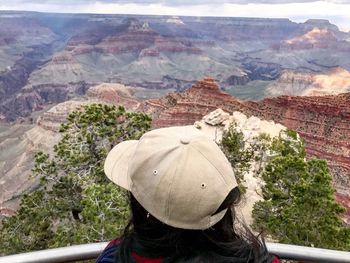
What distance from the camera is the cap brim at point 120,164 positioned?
2.46 m

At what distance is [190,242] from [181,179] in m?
0.33

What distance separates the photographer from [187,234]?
2271 millimetres

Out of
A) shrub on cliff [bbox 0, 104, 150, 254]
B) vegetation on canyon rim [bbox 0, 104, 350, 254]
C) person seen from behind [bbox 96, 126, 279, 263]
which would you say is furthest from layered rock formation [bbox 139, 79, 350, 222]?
person seen from behind [bbox 96, 126, 279, 263]

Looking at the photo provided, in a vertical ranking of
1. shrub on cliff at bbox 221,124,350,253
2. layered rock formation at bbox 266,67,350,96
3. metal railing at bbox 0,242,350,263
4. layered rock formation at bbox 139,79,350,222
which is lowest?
layered rock formation at bbox 266,67,350,96

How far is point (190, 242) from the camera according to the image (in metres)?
2.27

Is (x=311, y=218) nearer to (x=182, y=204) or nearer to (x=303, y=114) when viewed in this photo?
(x=182, y=204)

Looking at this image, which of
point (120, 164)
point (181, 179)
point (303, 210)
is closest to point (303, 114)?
point (303, 210)

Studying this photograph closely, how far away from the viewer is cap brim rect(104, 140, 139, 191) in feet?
8.05

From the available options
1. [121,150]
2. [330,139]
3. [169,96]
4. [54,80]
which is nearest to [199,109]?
[169,96]

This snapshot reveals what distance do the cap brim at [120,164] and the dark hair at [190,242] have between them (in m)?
0.13

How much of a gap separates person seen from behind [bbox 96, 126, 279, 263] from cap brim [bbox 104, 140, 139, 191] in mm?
53

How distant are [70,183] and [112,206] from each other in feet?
9.97

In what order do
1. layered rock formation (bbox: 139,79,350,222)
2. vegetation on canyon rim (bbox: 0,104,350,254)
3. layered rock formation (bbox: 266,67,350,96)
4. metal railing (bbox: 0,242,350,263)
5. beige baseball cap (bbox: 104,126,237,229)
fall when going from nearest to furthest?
beige baseball cap (bbox: 104,126,237,229)
metal railing (bbox: 0,242,350,263)
vegetation on canyon rim (bbox: 0,104,350,254)
layered rock formation (bbox: 139,79,350,222)
layered rock formation (bbox: 266,67,350,96)

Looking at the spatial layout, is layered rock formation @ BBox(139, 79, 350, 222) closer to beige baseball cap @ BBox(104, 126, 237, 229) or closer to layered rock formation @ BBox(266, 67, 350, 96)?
beige baseball cap @ BBox(104, 126, 237, 229)
